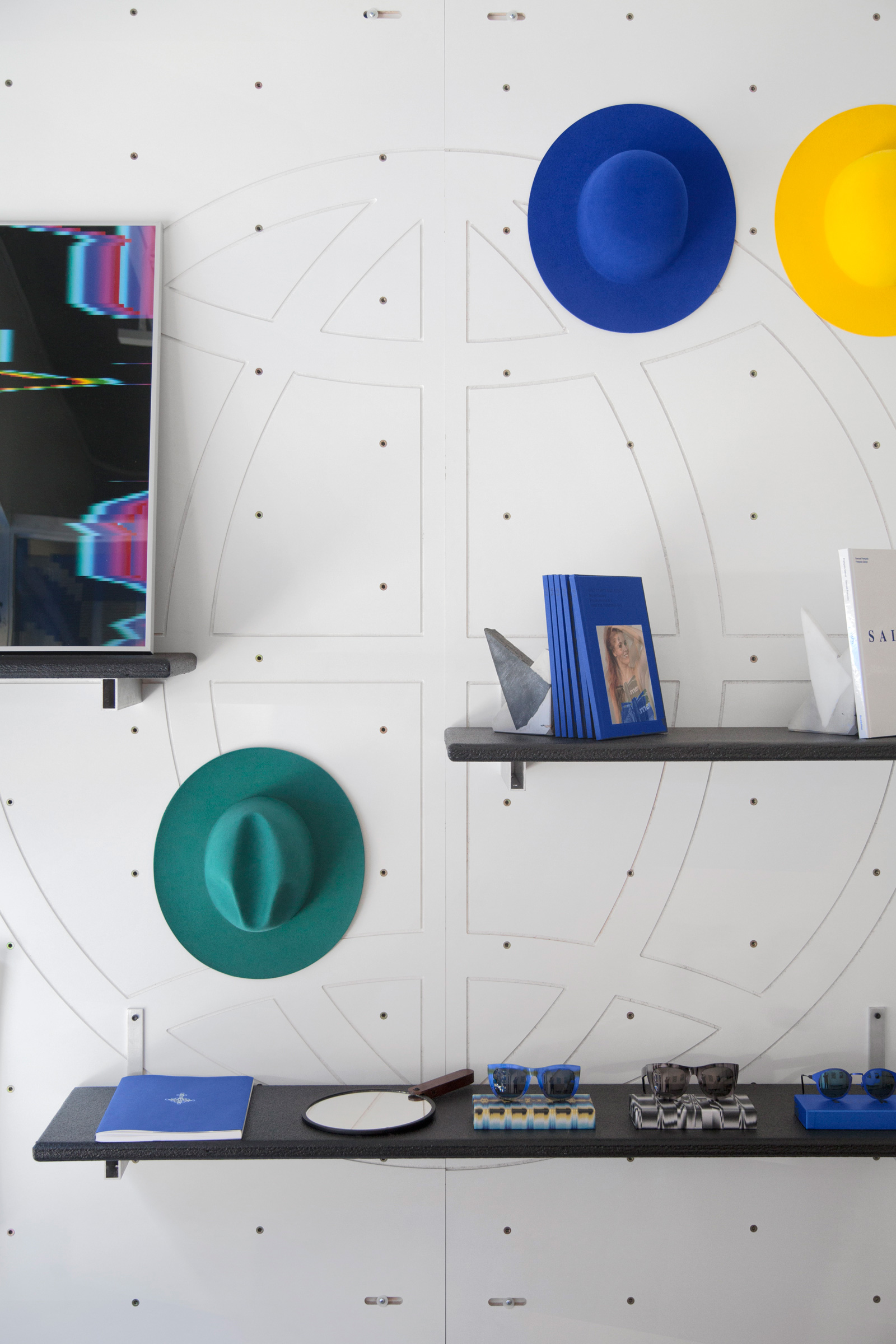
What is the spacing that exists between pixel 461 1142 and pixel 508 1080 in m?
0.11

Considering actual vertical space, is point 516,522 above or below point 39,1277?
above

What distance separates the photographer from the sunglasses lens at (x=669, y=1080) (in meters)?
1.35

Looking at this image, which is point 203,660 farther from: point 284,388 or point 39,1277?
point 39,1277

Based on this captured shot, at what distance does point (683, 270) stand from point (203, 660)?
1.01m

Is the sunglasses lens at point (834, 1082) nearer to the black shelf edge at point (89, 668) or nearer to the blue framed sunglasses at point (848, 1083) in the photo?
the blue framed sunglasses at point (848, 1083)

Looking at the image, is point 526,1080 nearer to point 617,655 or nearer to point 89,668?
point 617,655

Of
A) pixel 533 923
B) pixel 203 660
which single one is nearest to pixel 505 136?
pixel 203 660

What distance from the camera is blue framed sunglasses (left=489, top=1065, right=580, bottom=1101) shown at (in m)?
1.34

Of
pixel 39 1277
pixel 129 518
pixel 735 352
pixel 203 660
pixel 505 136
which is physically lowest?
pixel 39 1277

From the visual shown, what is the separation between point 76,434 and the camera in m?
1.37

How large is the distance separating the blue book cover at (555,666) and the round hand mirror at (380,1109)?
60 cm

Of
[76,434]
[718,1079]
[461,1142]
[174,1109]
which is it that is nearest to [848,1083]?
[718,1079]

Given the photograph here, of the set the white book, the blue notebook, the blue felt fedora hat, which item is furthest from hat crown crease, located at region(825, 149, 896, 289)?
the blue notebook

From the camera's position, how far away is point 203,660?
56.7 inches
